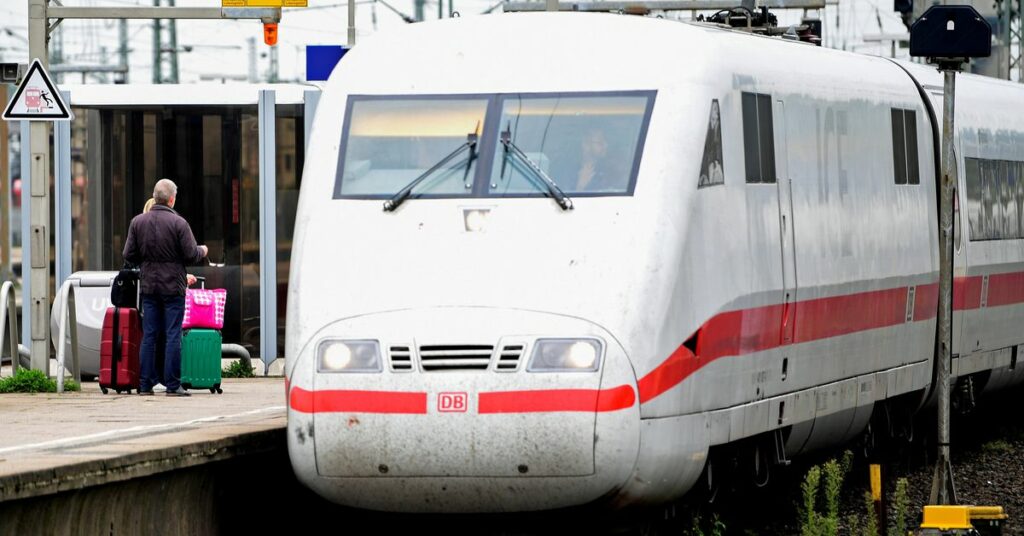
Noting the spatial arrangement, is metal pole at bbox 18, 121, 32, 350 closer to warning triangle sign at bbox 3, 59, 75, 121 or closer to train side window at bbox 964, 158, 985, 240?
warning triangle sign at bbox 3, 59, 75, 121

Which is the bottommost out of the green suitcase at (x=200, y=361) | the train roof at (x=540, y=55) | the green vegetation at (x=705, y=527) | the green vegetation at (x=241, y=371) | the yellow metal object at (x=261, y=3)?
the green vegetation at (x=705, y=527)

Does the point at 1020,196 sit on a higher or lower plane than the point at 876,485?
higher

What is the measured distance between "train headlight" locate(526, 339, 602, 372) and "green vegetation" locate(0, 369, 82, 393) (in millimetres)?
7719

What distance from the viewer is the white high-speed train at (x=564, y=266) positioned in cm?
959

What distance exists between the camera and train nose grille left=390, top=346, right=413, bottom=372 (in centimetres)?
968

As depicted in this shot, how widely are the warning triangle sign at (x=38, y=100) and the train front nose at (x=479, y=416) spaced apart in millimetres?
7577

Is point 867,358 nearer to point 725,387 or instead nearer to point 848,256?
point 848,256

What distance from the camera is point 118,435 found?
11.1 metres

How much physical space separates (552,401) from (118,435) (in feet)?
8.97

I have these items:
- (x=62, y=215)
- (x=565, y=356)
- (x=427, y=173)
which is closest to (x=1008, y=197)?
(x=62, y=215)

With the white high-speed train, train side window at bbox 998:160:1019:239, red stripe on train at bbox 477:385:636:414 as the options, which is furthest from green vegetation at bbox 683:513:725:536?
train side window at bbox 998:160:1019:239

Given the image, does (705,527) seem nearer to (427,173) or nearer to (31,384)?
(427,173)

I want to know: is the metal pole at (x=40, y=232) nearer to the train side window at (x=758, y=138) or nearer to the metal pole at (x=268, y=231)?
the metal pole at (x=268, y=231)

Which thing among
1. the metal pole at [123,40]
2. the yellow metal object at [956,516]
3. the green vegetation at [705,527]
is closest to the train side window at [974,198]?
the green vegetation at [705,527]
